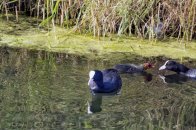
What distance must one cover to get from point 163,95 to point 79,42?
1738 millimetres

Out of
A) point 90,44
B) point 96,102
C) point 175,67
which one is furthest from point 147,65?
point 96,102

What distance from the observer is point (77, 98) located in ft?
16.4

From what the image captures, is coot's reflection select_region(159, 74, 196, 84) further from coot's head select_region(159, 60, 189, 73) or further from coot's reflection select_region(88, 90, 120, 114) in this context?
coot's reflection select_region(88, 90, 120, 114)

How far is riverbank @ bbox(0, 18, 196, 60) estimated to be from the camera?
21.3 feet

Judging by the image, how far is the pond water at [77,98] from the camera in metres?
4.48

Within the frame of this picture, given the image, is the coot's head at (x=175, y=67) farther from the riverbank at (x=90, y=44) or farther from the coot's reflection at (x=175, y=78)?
the riverbank at (x=90, y=44)

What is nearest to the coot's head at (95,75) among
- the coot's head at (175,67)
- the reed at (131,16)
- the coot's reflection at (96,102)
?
the coot's reflection at (96,102)

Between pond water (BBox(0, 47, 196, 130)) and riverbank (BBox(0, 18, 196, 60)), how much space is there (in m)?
0.24

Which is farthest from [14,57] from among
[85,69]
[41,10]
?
[41,10]

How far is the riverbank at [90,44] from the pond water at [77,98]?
9.3 inches

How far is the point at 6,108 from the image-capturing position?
4637 mm

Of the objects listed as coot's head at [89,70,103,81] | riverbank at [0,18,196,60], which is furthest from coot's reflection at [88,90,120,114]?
riverbank at [0,18,196,60]

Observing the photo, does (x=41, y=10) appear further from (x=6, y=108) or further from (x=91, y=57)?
(x=6, y=108)

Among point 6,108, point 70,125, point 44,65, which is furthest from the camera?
point 44,65
